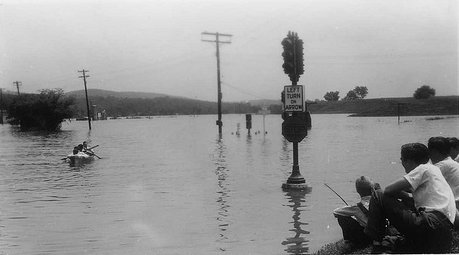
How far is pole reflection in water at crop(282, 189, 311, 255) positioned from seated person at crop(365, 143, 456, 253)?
2.70 metres

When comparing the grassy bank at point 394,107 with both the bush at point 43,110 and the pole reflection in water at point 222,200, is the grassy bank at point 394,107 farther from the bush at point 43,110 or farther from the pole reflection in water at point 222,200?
the pole reflection in water at point 222,200

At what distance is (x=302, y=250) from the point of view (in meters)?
8.18

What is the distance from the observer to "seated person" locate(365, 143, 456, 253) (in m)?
5.37

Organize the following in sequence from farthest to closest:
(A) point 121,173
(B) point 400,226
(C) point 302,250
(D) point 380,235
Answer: (A) point 121,173 → (C) point 302,250 → (D) point 380,235 → (B) point 400,226

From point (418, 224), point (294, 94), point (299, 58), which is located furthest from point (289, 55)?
point (418, 224)

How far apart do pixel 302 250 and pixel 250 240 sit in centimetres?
115

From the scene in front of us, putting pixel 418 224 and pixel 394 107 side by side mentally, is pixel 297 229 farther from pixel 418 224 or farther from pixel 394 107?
pixel 394 107

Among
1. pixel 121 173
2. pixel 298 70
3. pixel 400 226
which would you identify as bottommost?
pixel 121 173

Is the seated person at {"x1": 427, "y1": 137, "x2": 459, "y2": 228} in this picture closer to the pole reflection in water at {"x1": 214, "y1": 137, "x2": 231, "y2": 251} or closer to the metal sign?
the pole reflection in water at {"x1": 214, "y1": 137, "x2": 231, "y2": 251}

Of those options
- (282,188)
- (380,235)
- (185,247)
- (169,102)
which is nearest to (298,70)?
(282,188)

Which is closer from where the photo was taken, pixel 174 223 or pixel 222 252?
pixel 222 252

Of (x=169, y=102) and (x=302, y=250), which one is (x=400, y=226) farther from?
(x=169, y=102)

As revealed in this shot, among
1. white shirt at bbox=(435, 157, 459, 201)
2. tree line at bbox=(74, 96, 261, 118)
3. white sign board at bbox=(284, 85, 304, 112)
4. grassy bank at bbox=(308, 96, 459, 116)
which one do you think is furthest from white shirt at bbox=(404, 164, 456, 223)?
grassy bank at bbox=(308, 96, 459, 116)

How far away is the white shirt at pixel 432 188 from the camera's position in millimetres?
5406
